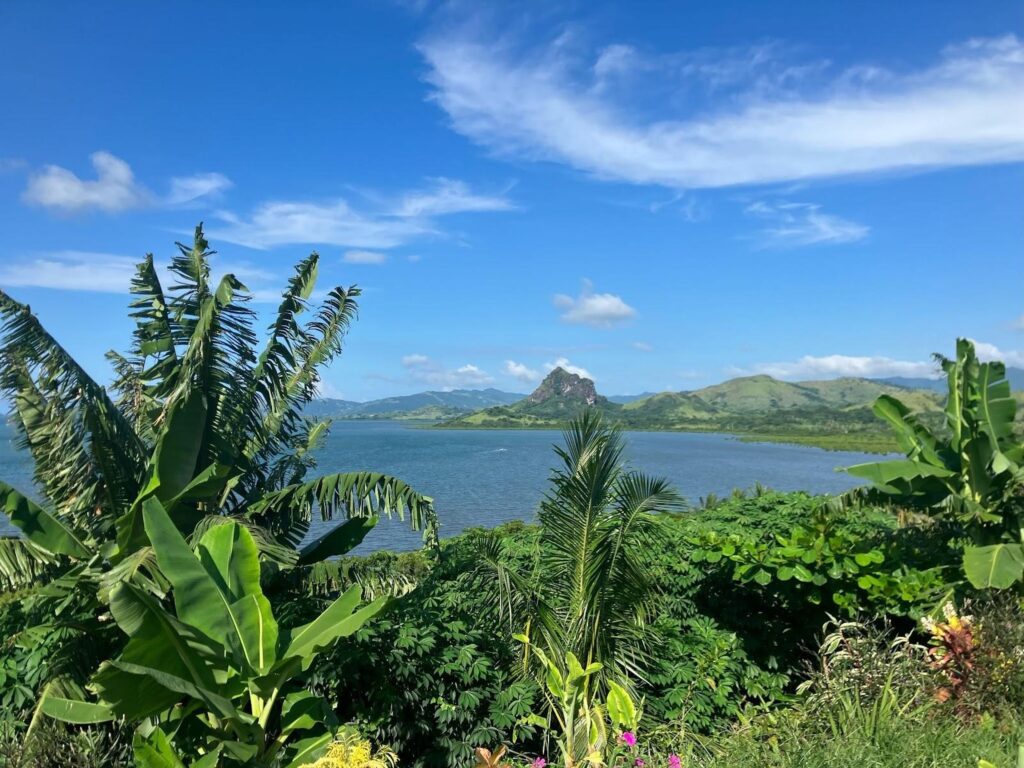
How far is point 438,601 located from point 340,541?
1244 millimetres

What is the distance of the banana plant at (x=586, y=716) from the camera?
4.18 meters

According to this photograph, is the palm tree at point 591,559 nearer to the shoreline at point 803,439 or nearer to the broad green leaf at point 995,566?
the broad green leaf at point 995,566

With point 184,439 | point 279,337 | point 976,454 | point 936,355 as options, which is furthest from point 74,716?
point 936,355

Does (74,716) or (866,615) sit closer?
(74,716)

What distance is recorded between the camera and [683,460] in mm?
83750

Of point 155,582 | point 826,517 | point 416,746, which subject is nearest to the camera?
point 155,582

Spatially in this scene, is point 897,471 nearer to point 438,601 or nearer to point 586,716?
point 586,716

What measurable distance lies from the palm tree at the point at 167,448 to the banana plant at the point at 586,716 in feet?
6.72

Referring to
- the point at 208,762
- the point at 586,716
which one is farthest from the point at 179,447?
the point at 586,716

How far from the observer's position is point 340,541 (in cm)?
722

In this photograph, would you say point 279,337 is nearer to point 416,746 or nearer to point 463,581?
point 463,581

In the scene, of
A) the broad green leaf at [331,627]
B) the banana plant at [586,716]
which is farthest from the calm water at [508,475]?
the banana plant at [586,716]

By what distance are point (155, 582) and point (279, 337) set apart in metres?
3.40

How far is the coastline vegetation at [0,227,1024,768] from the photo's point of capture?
4348 millimetres
